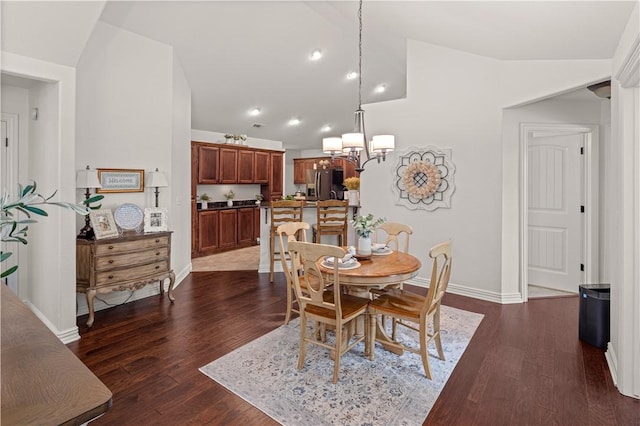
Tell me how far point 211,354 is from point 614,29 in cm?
377

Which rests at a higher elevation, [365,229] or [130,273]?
[365,229]

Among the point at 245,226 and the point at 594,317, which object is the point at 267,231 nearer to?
the point at 245,226

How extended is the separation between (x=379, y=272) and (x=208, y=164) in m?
5.25

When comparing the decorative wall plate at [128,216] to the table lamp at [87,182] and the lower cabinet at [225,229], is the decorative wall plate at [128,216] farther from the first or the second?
the lower cabinet at [225,229]

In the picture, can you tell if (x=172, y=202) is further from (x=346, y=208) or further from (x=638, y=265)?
(x=638, y=265)

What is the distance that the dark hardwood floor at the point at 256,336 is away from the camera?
6.97ft

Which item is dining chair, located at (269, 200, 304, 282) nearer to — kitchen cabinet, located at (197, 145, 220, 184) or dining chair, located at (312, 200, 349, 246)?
dining chair, located at (312, 200, 349, 246)

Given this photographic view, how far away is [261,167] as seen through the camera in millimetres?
8133

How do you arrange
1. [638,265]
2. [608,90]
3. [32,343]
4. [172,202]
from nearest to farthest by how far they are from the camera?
[32,343] < [638,265] < [608,90] < [172,202]

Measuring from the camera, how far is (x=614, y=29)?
8.01 ft

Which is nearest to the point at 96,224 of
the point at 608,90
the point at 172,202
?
the point at 172,202

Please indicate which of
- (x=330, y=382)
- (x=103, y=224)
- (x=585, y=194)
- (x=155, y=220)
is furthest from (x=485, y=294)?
(x=103, y=224)

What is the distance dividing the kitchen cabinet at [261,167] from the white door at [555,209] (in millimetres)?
5335

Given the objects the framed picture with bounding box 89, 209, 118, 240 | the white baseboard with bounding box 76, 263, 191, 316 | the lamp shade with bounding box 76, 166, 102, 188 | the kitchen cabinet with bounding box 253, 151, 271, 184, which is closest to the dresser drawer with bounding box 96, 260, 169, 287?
the framed picture with bounding box 89, 209, 118, 240
